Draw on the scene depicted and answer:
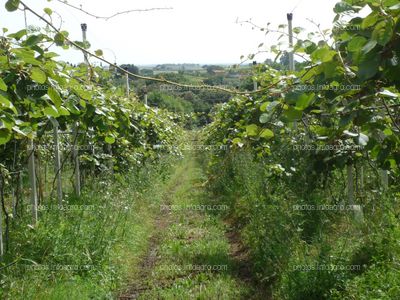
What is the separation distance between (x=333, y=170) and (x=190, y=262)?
2012mm

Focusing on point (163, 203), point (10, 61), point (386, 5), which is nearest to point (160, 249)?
point (163, 203)

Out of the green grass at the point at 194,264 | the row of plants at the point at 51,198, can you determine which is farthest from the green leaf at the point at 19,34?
the green grass at the point at 194,264

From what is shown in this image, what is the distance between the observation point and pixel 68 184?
9.73 m

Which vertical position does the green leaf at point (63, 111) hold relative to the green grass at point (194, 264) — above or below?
above

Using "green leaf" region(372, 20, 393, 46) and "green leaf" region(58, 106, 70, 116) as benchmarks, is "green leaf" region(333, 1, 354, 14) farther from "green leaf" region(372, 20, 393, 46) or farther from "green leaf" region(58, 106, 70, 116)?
"green leaf" region(58, 106, 70, 116)

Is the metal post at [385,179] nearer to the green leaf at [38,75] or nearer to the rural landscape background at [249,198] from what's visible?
the rural landscape background at [249,198]

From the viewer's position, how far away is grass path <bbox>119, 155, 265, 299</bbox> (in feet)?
16.0

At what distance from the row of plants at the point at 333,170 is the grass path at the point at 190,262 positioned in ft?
1.06

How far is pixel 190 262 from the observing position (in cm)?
583

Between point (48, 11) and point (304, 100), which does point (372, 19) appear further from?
point (48, 11)

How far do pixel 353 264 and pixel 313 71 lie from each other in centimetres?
269

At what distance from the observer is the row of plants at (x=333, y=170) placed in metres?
1.75

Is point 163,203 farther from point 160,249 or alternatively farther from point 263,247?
point 263,247

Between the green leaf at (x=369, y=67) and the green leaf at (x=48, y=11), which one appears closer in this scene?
the green leaf at (x=369, y=67)
